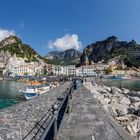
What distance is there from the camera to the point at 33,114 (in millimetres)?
14586

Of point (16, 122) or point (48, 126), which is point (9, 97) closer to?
point (16, 122)

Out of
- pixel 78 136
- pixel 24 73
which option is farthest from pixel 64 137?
pixel 24 73

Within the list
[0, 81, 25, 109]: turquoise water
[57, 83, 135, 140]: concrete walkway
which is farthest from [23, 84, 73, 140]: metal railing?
[0, 81, 25, 109]: turquoise water

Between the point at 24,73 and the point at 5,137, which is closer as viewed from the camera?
the point at 5,137

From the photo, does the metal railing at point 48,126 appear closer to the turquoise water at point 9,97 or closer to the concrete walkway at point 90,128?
the concrete walkway at point 90,128

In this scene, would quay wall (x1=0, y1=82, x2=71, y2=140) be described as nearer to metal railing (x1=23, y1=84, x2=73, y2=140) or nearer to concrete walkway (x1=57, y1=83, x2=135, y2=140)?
metal railing (x1=23, y1=84, x2=73, y2=140)

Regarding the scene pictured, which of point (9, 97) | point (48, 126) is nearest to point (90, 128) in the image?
point (48, 126)

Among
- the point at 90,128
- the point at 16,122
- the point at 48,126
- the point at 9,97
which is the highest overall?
the point at 48,126

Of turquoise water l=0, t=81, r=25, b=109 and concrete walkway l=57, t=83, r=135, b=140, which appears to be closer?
concrete walkway l=57, t=83, r=135, b=140

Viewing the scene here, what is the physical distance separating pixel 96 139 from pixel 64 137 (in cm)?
112

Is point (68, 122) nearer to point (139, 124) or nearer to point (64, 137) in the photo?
point (64, 137)

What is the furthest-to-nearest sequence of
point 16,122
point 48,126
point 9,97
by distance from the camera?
A: point 9,97
point 16,122
point 48,126

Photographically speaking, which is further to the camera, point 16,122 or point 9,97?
point 9,97

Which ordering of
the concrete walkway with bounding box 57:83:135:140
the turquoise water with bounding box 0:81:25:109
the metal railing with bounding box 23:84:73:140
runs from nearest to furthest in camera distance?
the metal railing with bounding box 23:84:73:140
the concrete walkway with bounding box 57:83:135:140
the turquoise water with bounding box 0:81:25:109
